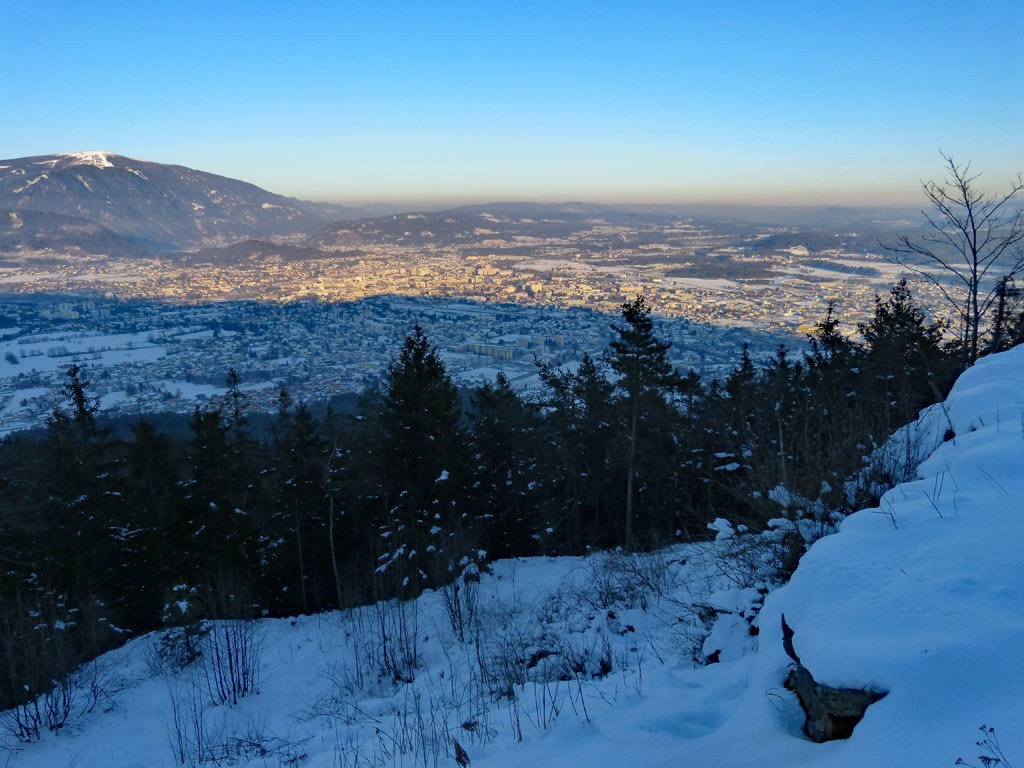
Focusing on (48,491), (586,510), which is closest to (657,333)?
(586,510)

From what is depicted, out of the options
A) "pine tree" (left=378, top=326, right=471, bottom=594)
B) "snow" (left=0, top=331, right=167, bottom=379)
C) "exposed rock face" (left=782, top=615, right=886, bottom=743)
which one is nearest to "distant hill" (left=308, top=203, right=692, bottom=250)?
"snow" (left=0, top=331, right=167, bottom=379)

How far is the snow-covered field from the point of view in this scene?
190 centimetres

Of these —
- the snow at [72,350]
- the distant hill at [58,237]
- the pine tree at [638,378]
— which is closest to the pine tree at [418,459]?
the pine tree at [638,378]

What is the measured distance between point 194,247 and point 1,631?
626 feet

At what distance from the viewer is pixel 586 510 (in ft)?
51.7

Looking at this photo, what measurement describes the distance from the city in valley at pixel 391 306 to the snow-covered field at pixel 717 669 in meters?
8.15

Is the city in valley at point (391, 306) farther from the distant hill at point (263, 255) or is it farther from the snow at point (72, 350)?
the distant hill at point (263, 255)

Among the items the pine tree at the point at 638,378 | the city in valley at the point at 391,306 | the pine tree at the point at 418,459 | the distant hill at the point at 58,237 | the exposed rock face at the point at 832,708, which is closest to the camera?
the exposed rock face at the point at 832,708

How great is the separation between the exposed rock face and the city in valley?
33.1ft

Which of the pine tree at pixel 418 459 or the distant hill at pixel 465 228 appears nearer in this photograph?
the pine tree at pixel 418 459

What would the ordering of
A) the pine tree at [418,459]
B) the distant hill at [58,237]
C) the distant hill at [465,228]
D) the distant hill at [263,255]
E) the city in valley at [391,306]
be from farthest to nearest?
the distant hill at [58,237] < the distant hill at [465,228] < the distant hill at [263,255] < the city in valley at [391,306] < the pine tree at [418,459]

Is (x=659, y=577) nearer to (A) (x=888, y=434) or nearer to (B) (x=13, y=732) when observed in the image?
(A) (x=888, y=434)

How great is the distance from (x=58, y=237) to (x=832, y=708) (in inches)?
7477

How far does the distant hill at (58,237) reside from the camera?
135625mm
